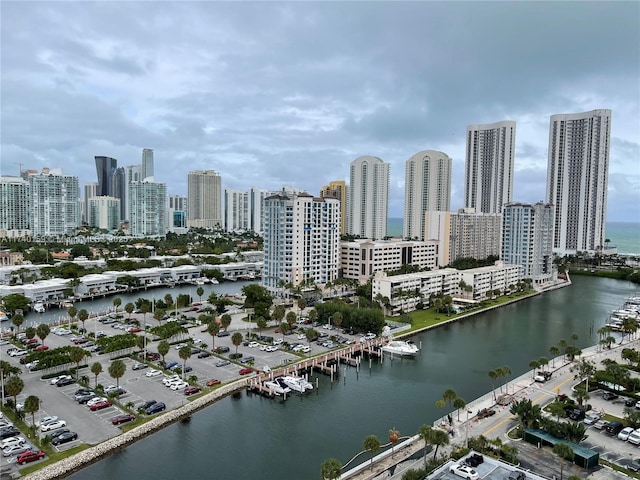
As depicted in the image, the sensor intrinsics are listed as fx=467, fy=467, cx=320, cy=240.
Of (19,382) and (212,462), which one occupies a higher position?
(19,382)

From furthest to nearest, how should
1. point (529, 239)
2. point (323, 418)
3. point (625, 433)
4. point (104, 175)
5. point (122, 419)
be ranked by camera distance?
1. point (104, 175)
2. point (529, 239)
3. point (323, 418)
4. point (122, 419)
5. point (625, 433)

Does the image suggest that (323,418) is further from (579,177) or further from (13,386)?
(579,177)

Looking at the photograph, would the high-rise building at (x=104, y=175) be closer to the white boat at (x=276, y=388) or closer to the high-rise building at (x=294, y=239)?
the high-rise building at (x=294, y=239)

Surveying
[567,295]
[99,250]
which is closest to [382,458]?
[567,295]

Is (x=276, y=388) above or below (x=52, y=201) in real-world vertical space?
below

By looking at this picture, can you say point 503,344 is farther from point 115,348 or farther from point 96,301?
point 96,301

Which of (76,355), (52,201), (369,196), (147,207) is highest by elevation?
(369,196)

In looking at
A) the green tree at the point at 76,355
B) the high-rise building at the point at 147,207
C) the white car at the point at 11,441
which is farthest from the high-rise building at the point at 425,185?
the white car at the point at 11,441

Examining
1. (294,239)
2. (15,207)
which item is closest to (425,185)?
(294,239)
